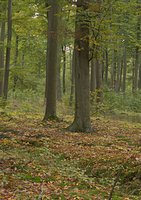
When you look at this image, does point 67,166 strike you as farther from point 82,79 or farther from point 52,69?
point 52,69

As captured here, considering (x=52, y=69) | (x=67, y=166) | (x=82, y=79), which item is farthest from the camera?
(x=52, y=69)

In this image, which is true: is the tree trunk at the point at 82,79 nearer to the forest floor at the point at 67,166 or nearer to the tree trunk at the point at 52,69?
the forest floor at the point at 67,166

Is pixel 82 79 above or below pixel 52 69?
below

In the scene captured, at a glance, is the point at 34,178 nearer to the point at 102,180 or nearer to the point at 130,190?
the point at 102,180

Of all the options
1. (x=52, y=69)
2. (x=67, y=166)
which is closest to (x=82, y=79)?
(x=52, y=69)

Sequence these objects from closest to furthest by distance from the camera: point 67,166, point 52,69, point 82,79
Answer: point 67,166, point 82,79, point 52,69

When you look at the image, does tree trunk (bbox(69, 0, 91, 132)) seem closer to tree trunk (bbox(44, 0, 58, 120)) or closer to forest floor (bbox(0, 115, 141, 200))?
forest floor (bbox(0, 115, 141, 200))

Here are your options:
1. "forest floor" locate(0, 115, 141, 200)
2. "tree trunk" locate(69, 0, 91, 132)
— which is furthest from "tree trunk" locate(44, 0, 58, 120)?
"forest floor" locate(0, 115, 141, 200)

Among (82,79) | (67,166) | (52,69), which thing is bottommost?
(67,166)

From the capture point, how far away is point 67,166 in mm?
8406

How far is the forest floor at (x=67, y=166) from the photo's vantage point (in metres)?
6.36

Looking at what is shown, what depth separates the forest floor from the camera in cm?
636

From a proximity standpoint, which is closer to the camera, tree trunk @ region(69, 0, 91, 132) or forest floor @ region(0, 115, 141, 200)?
forest floor @ region(0, 115, 141, 200)

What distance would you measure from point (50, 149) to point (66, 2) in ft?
23.3
